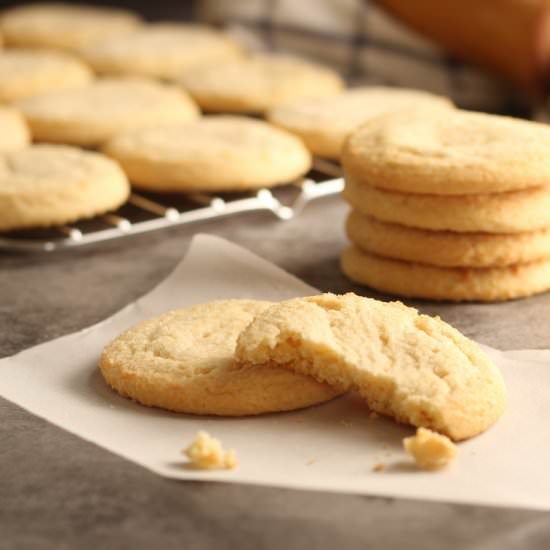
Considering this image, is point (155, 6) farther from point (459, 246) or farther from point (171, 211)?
point (459, 246)

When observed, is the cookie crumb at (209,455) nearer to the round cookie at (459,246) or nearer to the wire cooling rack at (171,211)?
the round cookie at (459,246)

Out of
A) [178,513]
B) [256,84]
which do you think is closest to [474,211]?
[178,513]

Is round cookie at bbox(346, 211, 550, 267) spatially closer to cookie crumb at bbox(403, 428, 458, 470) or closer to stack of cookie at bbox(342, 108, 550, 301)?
stack of cookie at bbox(342, 108, 550, 301)

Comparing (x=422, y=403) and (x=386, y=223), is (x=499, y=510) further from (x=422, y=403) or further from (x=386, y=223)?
(x=386, y=223)

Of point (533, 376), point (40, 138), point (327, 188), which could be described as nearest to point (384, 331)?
point (533, 376)

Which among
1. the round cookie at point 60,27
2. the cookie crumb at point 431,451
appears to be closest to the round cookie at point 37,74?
the round cookie at point 60,27

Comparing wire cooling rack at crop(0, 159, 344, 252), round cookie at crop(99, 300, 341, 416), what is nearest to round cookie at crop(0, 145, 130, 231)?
wire cooling rack at crop(0, 159, 344, 252)

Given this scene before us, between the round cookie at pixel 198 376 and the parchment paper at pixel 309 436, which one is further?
the round cookie at pixel 198 376

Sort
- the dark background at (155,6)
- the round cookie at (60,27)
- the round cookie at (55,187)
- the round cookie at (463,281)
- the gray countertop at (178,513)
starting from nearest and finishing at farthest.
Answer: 1. the gray countertop at (178,513)
2. the round cookie at (463,281)
3. the round cookie at (55,187)
4. the round cookie at (60,27)
5. the dark background at (155,6)
